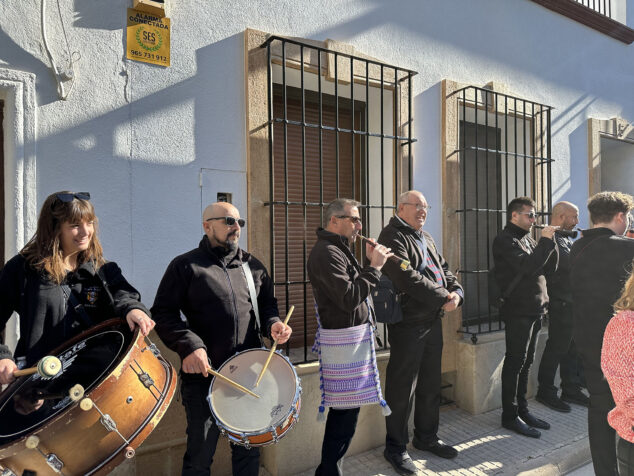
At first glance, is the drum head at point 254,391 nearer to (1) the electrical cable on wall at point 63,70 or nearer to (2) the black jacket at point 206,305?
(2) the black jacket at point 206,305

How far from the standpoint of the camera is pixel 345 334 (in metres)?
2.73

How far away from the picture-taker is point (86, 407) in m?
1.65

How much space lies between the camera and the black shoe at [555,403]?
4.23 m

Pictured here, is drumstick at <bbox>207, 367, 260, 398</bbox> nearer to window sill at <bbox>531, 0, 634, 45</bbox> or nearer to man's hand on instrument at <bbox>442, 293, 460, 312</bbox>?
man's hand on instrument at <bbox>442, 293, 460, 312</bbox>

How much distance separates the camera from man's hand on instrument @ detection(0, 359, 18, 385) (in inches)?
72.2

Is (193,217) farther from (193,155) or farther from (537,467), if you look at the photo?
(537,467)

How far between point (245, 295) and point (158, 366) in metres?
0.64

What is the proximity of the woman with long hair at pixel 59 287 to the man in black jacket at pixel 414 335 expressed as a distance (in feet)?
5.79

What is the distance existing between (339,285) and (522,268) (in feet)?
6.21

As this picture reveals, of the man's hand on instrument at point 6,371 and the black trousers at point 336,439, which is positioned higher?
the man's hand on instrument at point 6,371

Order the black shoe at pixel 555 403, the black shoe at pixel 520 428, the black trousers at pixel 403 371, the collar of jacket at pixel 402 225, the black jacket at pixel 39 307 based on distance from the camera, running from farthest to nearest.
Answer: the black shoe at pixel 555 403, the black shoe at pixel 520 428, the collar of jacket at pixel 402 225, the black trousers at pixel 403 371, the black jacket at pixel 39 307

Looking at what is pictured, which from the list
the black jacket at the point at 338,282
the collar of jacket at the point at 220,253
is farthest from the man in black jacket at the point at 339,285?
the collar of jacket at the point at 220,253

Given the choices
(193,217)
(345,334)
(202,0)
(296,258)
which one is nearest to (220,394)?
(345,334)

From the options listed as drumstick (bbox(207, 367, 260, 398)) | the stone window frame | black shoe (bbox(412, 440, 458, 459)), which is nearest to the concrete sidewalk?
black shoe (bbox(412, 440, 458, 459))
